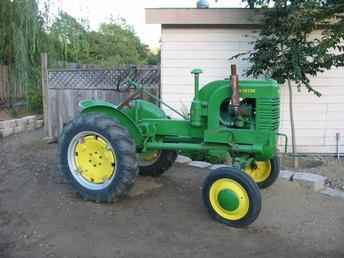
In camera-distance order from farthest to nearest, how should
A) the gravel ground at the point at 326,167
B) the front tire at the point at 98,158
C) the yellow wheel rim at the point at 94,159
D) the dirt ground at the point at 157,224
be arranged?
the gravel ground at the point at 326,167 < the yellow wheel rim at the point at 94,159 < the front tire at the point at 98,158 < the dirt ground at the point at 157,224

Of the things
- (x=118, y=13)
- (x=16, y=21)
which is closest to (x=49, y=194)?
(x=16, y=21)

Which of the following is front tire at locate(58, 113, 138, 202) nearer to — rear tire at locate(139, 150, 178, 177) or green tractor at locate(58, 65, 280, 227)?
green tractor at locate(58, 65, 280, 227)

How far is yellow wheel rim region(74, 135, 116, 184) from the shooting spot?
428cm

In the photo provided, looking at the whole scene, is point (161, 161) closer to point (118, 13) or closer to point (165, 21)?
point (165, 21)

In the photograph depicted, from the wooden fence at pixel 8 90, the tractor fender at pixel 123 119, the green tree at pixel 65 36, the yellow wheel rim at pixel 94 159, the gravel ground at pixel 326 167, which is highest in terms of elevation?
the green tree at pixel 65 36

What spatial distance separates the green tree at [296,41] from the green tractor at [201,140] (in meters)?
2.22

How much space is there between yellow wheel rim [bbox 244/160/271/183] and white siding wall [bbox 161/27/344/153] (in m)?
2.88

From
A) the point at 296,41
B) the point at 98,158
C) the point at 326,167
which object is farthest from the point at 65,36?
the point at 326,167

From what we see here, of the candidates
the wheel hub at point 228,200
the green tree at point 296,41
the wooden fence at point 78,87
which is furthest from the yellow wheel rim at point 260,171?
the wooden fence at point 78,87

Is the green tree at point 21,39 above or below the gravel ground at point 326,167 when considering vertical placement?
above

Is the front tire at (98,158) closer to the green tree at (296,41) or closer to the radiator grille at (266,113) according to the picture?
the radiator grille at (266,113)

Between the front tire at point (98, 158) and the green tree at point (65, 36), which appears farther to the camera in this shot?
the green tree at point (65, 36)

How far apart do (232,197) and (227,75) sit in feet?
13.5

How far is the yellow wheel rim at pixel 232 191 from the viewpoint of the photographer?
3652mm
